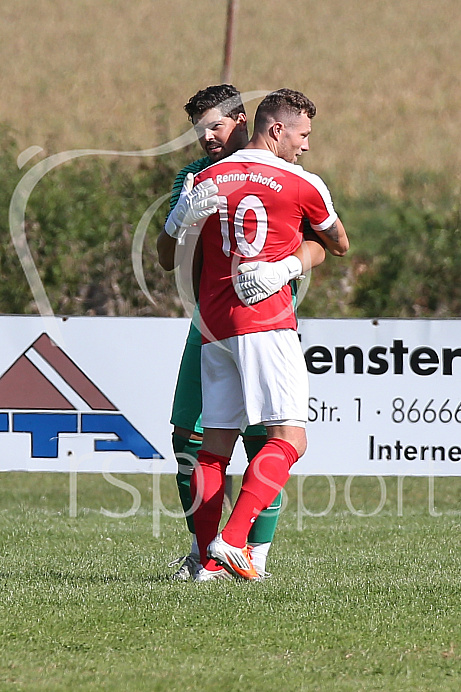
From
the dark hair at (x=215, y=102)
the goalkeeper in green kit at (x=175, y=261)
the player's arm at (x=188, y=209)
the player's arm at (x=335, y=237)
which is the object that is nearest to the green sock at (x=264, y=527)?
the goalkeeper in green kit at (x=175, y=261)

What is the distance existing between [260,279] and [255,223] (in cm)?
25

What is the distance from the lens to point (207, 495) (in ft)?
14.2

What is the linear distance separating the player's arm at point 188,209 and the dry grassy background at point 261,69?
2108 cm

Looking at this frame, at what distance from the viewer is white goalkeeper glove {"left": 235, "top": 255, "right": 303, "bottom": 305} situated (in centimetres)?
414

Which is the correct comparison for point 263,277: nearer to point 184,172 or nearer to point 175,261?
point 175,261

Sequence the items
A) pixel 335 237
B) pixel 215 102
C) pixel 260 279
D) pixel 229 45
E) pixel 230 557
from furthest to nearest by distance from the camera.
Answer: pixel 229 45 < pixel 215 102 < pixel 335 237 < pixel 260 279 < pixel 230 557

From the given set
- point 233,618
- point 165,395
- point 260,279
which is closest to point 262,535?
point 233,618

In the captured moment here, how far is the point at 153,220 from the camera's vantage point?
42.5 ft

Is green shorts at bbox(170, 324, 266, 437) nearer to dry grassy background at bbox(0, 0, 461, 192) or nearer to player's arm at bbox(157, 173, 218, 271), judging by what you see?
player's arm at bbox(157, 173, 218, 271)

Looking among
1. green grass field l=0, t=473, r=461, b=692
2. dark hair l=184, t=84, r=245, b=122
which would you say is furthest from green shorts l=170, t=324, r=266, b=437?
dark hair l=184, t=84, r=245, b=122

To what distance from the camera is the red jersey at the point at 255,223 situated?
165 inches

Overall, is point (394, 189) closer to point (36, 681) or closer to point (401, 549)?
point (401, 549)

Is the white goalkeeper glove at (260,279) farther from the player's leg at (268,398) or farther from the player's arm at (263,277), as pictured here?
the player's leg at (268,398)

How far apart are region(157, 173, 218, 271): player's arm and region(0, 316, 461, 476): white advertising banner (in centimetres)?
293
